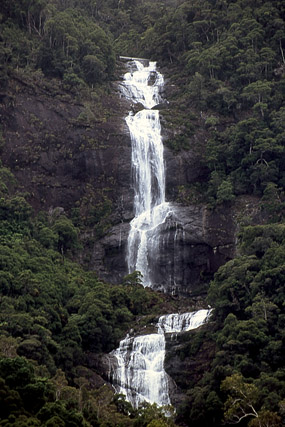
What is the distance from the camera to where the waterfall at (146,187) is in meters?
57.6

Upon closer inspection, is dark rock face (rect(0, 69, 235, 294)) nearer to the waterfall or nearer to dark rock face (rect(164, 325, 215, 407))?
the waterfall

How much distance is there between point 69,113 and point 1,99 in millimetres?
5975

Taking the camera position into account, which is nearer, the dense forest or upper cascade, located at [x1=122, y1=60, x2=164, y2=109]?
the dense forest

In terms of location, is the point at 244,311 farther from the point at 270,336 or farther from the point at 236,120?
the point at 236,120

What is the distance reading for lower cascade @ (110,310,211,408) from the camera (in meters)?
43.4

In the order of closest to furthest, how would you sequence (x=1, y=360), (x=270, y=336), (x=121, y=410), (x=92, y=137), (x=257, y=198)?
(x=1, y=360), (x=121, y=410), (x=270, y=336), (x=257, y=198), (x=92, y=137)

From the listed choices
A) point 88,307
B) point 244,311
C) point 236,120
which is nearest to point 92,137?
point 236,120

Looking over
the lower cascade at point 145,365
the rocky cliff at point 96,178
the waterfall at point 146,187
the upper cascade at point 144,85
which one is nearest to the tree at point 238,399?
the lower cascade at point 145,365

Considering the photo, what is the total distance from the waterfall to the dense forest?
5.75ft

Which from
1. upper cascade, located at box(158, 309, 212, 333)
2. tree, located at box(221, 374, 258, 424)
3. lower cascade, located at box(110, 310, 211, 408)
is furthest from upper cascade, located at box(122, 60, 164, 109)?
tree, located at box(221, 374, 258, 424)

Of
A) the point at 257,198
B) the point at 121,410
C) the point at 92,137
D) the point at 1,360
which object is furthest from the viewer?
the point at 92,137

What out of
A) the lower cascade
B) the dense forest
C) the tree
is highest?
the dense forest

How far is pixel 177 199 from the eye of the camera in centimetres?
6106

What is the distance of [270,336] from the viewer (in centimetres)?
4175
